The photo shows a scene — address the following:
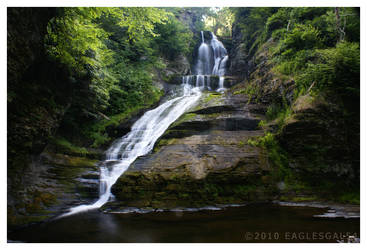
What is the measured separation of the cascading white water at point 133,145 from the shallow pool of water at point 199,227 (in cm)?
140

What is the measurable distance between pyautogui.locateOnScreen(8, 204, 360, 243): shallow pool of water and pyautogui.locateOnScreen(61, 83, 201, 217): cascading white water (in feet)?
4.59

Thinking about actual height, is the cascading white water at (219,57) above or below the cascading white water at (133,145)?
above

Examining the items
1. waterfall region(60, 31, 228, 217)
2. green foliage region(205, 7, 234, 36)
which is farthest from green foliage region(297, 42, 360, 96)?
green foliage region(205, 7, 234, 36)

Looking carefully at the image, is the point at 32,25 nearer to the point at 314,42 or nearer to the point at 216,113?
the point at 216,113

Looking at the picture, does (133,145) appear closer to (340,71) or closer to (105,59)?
(105,59)

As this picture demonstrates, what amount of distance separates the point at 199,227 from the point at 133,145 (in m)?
6.12

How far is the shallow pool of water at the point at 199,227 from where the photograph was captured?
164 inches

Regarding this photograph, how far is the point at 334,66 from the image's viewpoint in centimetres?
704

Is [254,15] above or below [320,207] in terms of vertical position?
above

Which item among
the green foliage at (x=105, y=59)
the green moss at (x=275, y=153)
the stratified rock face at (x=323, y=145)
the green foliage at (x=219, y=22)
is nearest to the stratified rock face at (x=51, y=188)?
the green foliage at (x=105, y=59)

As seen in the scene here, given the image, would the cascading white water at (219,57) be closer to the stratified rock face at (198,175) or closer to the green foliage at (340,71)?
the green foliage at (340,71)

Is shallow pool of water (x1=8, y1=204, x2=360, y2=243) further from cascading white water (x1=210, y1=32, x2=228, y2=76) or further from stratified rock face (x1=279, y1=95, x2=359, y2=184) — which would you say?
cascading white water (x1=210, y1=32, x2=228, y2=76)

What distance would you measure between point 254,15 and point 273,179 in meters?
13.4

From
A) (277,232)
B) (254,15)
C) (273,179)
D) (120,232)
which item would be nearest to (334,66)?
(273,179)
